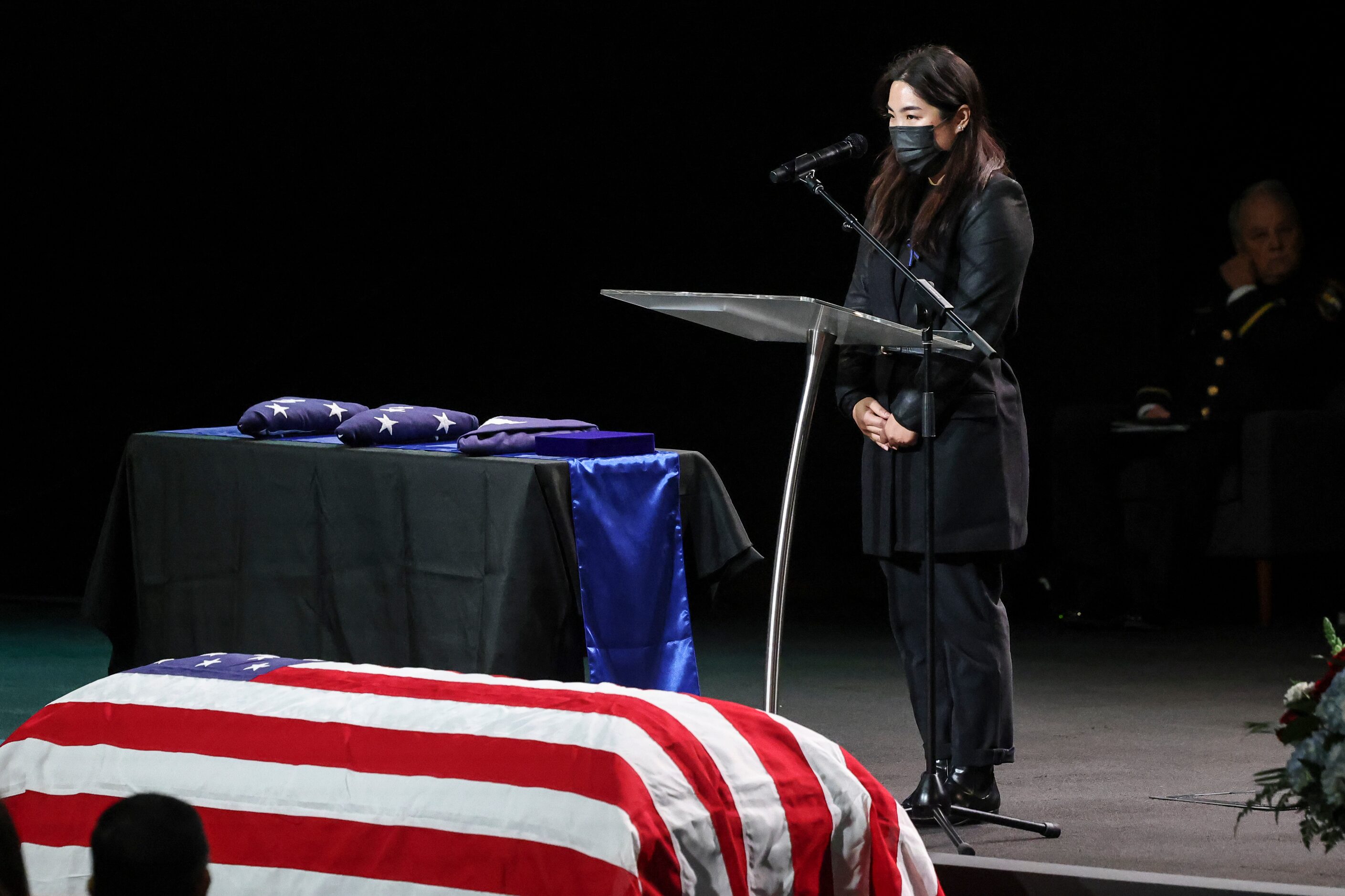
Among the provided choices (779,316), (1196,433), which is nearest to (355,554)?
(779,316)

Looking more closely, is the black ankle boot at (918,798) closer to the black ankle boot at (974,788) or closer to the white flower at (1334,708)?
the black ankle boot at (974,788)

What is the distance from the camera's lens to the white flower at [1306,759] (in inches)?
69.4

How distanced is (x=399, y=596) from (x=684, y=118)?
14.2 ft

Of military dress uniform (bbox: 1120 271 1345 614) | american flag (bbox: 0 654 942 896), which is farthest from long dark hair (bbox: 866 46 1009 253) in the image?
military dress uniform (bbox: 1120 271 1345 614)

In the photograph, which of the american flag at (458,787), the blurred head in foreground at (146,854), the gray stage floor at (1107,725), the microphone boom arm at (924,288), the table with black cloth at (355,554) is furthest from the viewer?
the table with black cloth at (355,554)

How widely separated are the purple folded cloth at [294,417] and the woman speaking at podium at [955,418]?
4.13 ft

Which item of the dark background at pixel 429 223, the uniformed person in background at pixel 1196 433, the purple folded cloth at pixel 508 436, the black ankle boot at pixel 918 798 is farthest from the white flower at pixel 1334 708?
the dark background at pixel 429 223

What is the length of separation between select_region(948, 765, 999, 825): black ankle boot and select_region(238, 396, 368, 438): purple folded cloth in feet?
5.01

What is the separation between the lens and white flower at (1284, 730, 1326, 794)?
1.76 metres

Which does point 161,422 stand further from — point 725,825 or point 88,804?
point 725,825

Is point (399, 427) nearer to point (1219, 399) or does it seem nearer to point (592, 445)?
point (592, 445)

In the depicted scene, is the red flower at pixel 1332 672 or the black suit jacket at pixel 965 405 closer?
the red flower at pixel 1332 672

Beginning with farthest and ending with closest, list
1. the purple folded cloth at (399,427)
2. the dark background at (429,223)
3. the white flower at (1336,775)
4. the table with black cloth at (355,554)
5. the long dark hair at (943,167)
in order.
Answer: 1. the dark background at (429,223)
2. the purple folded cloth at (399,427)
3. the table with black cloth at (355,554)
4. the long dark hair at (943,167)
5. the white flower at (1336,775)

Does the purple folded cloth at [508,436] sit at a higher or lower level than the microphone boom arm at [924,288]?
lower
